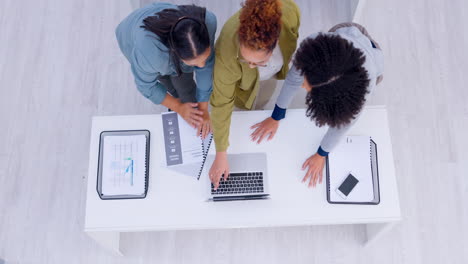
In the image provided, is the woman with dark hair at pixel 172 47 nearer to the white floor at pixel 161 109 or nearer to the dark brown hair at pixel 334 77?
the dark brown hair at pixel 334 77

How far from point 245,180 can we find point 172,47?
24.3 inches

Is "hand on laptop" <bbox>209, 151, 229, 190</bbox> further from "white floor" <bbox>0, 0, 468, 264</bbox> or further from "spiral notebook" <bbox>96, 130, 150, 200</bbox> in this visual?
"white floor" <bbox>0, 0, 468, 264</bbox>

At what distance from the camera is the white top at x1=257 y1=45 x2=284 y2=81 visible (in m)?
1.41

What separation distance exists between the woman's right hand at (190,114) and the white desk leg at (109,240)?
64cm

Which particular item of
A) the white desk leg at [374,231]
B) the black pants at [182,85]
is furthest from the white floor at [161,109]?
the black pants at [182,85]

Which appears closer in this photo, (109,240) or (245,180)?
(245,180)

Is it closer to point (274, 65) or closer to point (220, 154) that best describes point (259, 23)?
point (274, 65)

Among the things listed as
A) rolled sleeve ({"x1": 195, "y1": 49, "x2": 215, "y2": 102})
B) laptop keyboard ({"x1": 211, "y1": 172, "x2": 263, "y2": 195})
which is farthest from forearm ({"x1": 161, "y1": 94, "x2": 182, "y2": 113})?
laptop keyboard ({"x1": 211, "y1": 172, "x2": 263, "y2": 195})

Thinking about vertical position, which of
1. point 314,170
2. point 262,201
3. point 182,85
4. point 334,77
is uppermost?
point 182,85

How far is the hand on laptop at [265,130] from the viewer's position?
1581 millimetres

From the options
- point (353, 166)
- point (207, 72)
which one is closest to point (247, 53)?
point (207, 72)

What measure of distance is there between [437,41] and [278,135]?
156 cm

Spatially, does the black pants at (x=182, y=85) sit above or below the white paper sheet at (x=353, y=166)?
above

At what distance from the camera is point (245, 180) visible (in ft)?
5.05
